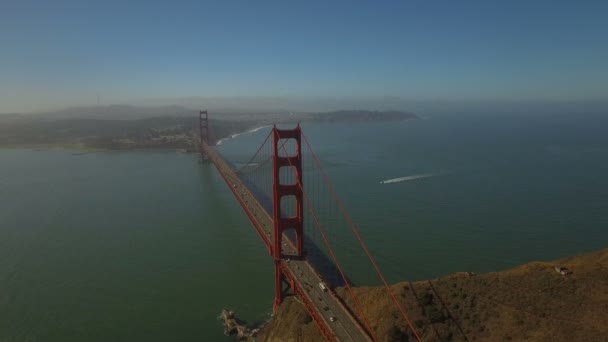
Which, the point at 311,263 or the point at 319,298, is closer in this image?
the point at 319,298

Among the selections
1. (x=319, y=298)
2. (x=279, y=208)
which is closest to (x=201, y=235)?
(x=279, y=208)

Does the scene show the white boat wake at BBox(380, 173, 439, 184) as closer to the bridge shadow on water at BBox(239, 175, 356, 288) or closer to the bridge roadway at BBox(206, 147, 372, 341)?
the bridge shadow on water at BBox(239, 175, 356, 288)

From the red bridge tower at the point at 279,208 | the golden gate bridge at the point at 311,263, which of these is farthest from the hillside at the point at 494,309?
the red bridge tower at the point at 279,208

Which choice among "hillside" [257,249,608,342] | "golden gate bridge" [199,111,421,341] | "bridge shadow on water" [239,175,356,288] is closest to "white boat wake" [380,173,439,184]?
"golden gate bridge" [199,111,421,341]

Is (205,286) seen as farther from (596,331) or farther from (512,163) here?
(512,163)

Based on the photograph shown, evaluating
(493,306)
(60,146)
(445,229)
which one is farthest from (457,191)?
(60,146)

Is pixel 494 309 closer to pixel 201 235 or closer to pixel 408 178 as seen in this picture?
pixel 201 235

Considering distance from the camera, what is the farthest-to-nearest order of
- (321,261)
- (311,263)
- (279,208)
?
(321,261) → (311,263) → (279,208)
